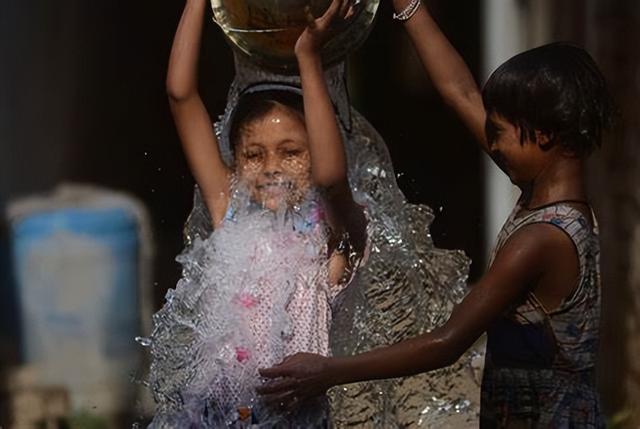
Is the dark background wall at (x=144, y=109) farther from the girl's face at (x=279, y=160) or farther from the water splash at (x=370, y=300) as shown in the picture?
the girl's face at (x=279, y=160)

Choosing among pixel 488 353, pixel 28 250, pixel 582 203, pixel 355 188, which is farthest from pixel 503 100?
pixel 28 250

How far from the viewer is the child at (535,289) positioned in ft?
9.62

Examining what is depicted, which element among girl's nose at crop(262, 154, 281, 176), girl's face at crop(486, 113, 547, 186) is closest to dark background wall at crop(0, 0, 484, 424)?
girl's nose at crop(262, 154, 281, 176)

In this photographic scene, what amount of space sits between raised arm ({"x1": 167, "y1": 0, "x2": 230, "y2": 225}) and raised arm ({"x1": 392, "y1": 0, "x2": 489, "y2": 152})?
1.69 feet

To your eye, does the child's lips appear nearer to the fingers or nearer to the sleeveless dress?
the sleeveless dress

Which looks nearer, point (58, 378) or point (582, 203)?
point (582, 203)

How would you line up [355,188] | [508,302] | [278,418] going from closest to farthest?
[508,302] < [278,418] < [355,188]

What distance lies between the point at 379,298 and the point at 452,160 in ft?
1.45

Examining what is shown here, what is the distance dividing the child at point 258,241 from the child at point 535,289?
37cm

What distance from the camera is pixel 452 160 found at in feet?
13.3

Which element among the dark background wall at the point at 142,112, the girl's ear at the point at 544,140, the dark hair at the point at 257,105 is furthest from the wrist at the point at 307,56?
the girl's ear at the point at 544,140

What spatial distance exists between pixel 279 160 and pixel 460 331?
85cm

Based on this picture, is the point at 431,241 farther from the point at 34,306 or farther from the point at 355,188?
the point at 34,306

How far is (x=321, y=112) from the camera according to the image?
3.41 meters
